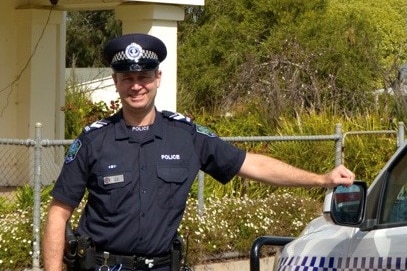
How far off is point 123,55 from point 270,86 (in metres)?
13.8

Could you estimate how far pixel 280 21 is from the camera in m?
24.3

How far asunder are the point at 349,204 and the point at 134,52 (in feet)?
3.63

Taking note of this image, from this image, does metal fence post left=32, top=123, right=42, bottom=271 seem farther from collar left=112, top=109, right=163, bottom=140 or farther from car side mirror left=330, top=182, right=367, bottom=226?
car side mirror left=330, top=182, right=367, bottom=226

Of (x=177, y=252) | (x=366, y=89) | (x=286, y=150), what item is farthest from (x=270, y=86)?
(x=177, y=252)

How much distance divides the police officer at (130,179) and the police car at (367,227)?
0.45ft

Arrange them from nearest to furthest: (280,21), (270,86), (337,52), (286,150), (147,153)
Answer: (147,153)
(286,150)
(270,86)
(337,52)
(280,21)

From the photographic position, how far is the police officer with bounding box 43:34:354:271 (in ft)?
14.1

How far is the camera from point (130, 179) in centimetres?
431

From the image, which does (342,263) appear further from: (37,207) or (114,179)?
(37,207)

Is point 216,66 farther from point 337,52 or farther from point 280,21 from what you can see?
point 337,52

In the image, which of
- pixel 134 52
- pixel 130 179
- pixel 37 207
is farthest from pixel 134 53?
pixel 37 207

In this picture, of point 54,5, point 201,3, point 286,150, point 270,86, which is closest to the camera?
point 201,3

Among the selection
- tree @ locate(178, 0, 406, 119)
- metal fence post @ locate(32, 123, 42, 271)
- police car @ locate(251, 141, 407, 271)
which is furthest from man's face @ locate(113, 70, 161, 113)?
tree @ locate(178, 0, 406, 119)

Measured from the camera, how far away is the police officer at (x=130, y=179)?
4.31m
